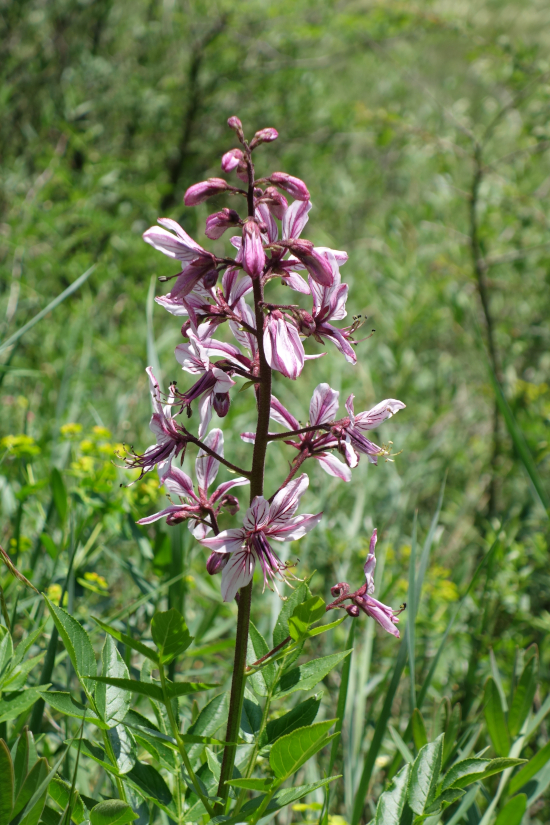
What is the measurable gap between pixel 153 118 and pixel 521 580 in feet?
17.1

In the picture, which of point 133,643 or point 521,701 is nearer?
point 133,643

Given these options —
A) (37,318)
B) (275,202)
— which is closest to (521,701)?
(275,202)

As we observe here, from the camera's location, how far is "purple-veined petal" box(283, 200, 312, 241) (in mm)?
1183

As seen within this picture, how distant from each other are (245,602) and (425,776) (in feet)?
1.44

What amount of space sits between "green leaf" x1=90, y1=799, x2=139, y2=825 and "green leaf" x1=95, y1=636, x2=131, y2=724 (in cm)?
15

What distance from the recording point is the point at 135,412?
3.17 meters

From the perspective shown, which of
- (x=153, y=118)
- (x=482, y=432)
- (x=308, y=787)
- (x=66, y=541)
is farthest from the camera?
(x=153, y=118)

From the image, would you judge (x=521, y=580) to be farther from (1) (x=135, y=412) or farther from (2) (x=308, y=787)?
(1) (x=135, y=412)

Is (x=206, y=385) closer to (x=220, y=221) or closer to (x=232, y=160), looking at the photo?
(x=220, y=221)

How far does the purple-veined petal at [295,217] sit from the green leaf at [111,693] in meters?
0.81

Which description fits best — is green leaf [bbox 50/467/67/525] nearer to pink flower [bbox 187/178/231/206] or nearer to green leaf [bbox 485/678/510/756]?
pink flower [bbox 187/178/231/206]

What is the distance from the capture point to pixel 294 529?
118 centimetres

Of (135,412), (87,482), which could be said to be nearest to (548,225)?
(135,412)

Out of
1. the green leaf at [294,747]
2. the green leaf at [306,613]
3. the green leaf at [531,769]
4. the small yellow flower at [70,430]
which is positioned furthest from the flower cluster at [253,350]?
the small yellow flower at [70,430]
